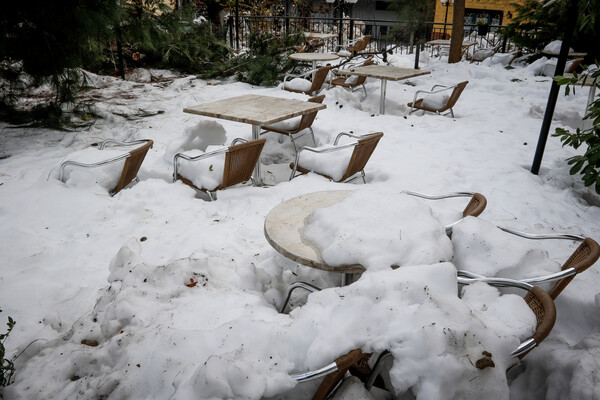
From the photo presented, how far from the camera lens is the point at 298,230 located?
8.59ft

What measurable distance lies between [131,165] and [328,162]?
1.93m

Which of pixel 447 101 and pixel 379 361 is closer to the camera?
pixel 379 361

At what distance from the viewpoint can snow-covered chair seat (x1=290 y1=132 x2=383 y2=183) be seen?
4.36 metres

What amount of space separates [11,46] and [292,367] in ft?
18.1

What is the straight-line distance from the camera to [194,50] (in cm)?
1095

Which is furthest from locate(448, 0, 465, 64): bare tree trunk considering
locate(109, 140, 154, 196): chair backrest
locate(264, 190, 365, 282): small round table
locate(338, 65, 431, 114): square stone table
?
locate(264, 190, 365, 282): small round table

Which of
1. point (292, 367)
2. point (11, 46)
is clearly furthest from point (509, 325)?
point (11, 46)

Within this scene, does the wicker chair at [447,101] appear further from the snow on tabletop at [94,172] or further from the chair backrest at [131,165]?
the snow on tabletop at [94,172]

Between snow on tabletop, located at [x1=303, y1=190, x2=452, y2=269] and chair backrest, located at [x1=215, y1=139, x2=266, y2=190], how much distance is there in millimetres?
1525

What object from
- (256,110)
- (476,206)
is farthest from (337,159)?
(476,206)

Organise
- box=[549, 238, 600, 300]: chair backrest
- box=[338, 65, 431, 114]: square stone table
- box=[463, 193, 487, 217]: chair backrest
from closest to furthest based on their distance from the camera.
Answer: box=[549, 238, 600, 300]: chair backrest → box=[463, 193, 487, 217]: chair backrest → box=[338, 65, 431, 114]: square stone table

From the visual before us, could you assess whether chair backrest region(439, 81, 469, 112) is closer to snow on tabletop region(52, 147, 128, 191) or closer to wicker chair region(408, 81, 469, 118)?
wicker chair region(408, 81, 469, 118)

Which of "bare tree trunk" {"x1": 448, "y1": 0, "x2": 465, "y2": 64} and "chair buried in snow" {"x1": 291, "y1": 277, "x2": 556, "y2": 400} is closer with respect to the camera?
"chair buried in snow" {"x1": 291, "y1": 277, "x2": 556, "y2": 400}

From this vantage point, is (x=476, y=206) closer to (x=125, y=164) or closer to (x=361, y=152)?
(x=361, y=152)
